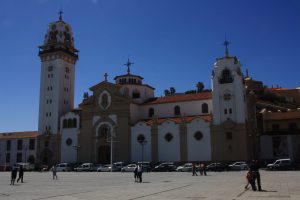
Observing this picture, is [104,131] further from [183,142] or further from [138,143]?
[183,142]

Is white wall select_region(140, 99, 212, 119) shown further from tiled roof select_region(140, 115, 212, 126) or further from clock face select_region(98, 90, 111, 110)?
clock face select_region(98, 90, 111, 110)

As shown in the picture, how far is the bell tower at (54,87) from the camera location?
7294cm

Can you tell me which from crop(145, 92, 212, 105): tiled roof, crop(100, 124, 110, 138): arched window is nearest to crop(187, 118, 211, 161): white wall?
crop(145, 92, 212, 105): tiled roof

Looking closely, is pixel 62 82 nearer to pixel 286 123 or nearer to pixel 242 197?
pixel 286 123

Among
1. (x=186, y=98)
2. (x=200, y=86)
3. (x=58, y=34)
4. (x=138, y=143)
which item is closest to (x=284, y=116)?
(x=186, y=98)

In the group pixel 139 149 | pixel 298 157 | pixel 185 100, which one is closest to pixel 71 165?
pixel 139 149

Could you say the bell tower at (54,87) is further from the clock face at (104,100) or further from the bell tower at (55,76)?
the clock face at (104,100)

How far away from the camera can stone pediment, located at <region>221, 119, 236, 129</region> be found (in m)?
57.9

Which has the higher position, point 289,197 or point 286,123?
point 286,123

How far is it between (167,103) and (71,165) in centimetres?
2144

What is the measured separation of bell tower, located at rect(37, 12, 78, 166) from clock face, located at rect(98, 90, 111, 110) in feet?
30.4

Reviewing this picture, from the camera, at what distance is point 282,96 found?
101 metres

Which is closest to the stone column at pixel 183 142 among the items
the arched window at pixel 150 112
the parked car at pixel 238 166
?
the arched window at pixel 150 112

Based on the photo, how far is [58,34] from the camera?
7612 centimetres
